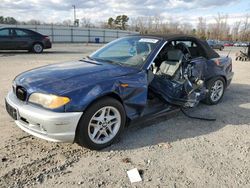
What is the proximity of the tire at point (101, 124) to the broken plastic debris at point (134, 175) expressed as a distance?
25.3 inches

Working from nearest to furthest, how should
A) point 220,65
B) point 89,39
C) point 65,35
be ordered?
point 220,65, point 65,35, point 89,39

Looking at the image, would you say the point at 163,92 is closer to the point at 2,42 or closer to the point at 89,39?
the point at 2,42

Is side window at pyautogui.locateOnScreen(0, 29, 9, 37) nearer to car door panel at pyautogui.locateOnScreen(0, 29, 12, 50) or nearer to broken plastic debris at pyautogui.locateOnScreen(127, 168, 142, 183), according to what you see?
car door panel at pyautogui.locateOnScreen(0, 29, 12, 50)

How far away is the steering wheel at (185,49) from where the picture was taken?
4.95 m

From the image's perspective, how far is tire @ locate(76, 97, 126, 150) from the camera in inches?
129

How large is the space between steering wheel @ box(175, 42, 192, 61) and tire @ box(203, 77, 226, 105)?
777 mm

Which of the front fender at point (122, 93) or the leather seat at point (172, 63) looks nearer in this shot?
the front fender at point (122, 93)

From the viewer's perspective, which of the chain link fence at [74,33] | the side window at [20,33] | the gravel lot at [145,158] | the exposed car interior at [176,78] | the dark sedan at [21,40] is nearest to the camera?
the gravel lot at [145,158]

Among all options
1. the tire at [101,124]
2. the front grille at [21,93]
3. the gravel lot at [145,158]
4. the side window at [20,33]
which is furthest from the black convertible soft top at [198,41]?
the side window at [20,33]

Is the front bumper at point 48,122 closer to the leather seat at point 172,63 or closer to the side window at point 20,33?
the leather seat at point 172,63

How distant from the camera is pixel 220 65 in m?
5.61

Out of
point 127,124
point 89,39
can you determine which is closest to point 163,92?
point 127,124

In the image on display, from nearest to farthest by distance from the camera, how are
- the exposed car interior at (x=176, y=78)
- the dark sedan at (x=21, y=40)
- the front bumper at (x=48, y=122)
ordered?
the front bumper at (x=48, y=122), the exposed car interior at (x=176, y=78), the dark sedan at (x=21, y=40)

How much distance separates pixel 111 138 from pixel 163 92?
133cm
